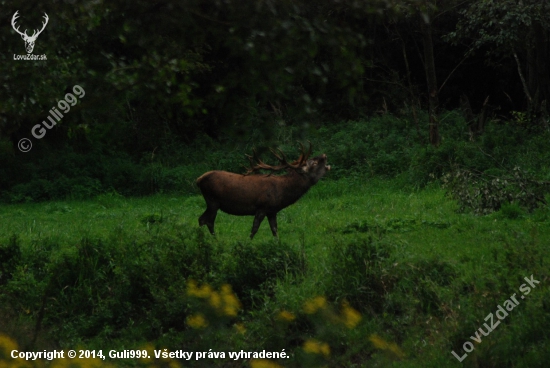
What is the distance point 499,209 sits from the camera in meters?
13.8

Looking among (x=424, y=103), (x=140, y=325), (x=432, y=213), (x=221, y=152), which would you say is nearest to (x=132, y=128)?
(x=221, y=152)

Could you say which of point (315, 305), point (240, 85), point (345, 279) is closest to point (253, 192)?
point (345, 279)

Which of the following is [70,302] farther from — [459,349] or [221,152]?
[221,152]

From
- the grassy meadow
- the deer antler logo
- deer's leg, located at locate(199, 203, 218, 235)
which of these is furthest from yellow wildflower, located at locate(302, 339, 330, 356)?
deer's leg, located at locate(199, 203, 218, 235)

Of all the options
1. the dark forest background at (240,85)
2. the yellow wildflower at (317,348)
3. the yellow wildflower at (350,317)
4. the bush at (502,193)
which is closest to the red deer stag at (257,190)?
the dark forest background at (240,85)

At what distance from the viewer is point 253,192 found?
13.0m

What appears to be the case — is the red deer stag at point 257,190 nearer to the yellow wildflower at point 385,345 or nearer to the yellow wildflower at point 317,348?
the yellow wildflower at point 385,345

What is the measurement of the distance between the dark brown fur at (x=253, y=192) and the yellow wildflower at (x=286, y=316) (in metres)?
4.04

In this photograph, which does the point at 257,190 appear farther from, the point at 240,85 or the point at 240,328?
the point at 240,85

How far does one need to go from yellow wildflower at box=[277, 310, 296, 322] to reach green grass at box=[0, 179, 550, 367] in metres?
0.11

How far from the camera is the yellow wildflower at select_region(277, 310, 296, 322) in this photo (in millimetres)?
8688

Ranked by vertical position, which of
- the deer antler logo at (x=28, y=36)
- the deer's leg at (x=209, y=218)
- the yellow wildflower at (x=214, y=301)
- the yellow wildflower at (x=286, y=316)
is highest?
the deer antler logo at (x=28, y=36)

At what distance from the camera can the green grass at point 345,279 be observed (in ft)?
26.3

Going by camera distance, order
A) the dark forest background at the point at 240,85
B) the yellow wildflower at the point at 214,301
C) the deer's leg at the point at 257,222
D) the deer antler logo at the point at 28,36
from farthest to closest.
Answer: the deer's leg at the point at 257,222
the yellow wildflower at the point at 214,301
the deer antler logo at the point at 28,36
the dark forest background at the point at 240,85
